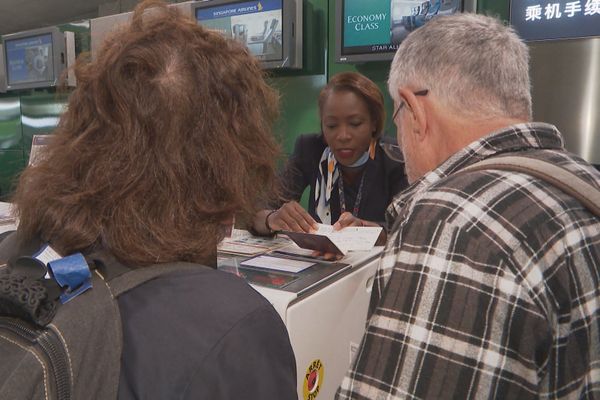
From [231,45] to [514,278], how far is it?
0.53 meters

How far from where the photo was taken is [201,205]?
71cm

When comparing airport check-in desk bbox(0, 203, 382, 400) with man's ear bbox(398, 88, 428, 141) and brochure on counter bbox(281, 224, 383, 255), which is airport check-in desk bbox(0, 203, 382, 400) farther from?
man's ear bbox(398, 88, 428, 141)

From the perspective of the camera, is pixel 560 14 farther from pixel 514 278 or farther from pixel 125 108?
pixel 125 108

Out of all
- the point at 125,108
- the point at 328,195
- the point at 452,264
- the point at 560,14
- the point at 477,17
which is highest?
the point at 560,14

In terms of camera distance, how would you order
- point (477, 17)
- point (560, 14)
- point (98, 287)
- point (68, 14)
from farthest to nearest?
point (68, 14)
point (560, 14)
point (477, 17)
point (98, 287)

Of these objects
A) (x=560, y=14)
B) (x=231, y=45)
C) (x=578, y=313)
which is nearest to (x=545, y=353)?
(x=578, y=313)

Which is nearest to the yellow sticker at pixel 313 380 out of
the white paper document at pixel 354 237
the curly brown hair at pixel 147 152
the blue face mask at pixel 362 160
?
the white paper document at pixel 354 237

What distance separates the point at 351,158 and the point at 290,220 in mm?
580

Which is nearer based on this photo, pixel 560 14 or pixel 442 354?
pixel 442 354

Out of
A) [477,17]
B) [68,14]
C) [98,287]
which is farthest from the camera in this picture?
[68,14]

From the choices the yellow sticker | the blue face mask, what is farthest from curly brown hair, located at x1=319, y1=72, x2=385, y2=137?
the yellow sticker

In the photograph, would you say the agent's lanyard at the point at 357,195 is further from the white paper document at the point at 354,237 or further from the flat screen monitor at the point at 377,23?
the flat screen monitor at the point at 377,23

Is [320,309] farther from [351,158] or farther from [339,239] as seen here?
[351,158]

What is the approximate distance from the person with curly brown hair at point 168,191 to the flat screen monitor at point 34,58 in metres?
3.72
